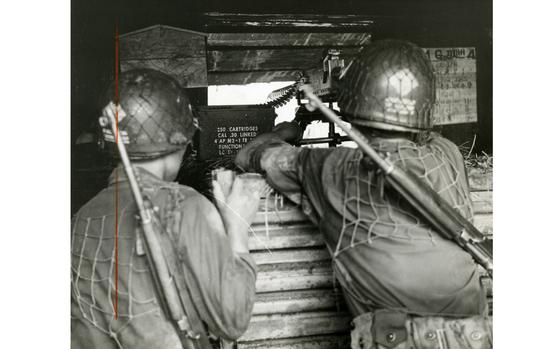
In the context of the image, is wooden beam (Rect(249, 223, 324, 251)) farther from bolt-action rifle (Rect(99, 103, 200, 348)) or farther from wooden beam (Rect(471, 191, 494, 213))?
wooden beam (Rect(471, 191, 494, 213))

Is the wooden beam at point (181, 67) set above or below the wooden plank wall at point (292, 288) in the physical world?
above

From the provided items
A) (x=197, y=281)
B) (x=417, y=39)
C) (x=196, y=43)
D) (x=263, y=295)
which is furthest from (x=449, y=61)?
(x=197, y=281)

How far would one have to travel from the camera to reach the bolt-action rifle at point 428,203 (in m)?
2.22

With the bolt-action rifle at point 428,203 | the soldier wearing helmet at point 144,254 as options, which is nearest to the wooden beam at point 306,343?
the soldier wearing helmet at point 144,254

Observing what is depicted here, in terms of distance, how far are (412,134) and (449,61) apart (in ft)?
1.91

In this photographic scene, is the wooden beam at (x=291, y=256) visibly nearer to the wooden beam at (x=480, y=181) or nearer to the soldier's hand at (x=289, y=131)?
the soldier's hand at (x=289, y=131)

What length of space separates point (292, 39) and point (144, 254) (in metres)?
1.29

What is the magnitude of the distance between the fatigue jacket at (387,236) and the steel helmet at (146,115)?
57 cm

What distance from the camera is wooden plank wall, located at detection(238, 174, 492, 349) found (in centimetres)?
248

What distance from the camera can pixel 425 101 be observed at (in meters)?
2.37

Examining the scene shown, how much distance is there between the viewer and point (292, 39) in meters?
2.83

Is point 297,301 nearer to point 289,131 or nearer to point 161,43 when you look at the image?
point 289,131

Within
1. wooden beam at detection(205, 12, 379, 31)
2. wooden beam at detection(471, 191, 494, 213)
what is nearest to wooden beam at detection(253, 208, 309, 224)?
wooden beam at detection(471, 191, 494, 213)

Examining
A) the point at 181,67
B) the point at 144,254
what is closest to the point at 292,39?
the point at 181,67
